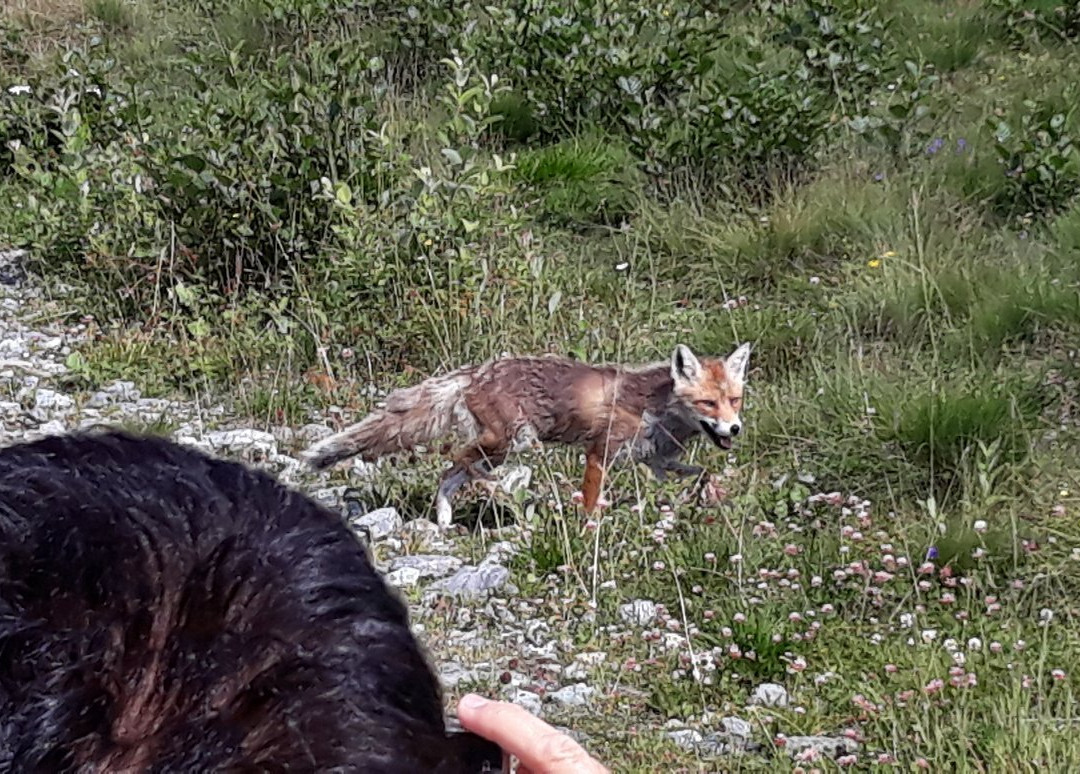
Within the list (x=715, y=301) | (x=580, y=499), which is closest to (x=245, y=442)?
(x=580, y=499)

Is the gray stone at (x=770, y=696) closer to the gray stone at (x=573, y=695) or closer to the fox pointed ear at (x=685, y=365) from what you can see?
the gray stone at (x=573, y=695)

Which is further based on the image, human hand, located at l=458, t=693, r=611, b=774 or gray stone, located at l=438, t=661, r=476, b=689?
gray stone, located at l=438, t=661, r=476, b=689

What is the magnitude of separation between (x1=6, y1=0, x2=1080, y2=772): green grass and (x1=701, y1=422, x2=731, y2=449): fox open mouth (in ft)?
0.21

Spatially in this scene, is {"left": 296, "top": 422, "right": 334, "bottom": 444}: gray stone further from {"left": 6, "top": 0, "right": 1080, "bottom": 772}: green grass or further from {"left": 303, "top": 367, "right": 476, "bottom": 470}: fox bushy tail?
{"left": 303, "top": 367, "right": 476, "bottom": 470}: fox bushy tail

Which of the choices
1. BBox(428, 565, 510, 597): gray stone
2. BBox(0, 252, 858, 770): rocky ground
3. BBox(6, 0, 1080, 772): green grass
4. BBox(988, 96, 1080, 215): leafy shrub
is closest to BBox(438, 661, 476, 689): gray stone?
BBox(0, 252, 858, 770): rocky ground

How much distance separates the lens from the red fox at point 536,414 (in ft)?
16.9

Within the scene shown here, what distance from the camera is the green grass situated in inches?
147

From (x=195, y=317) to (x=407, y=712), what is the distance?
5692 mm

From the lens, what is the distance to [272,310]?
20.1 ft

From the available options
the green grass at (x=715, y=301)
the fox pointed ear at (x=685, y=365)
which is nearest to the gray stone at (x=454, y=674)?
the green grass at (x=715, y=301)

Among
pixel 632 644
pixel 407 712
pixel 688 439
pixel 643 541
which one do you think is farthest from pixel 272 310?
pixel 407 712

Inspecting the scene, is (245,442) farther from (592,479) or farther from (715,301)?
(715,301)

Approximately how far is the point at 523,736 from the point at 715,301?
5554 mm

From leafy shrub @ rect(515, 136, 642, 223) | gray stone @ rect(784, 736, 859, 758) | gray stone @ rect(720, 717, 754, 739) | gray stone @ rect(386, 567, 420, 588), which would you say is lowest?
gray stone @ rect(386, 567, 420, 588)
